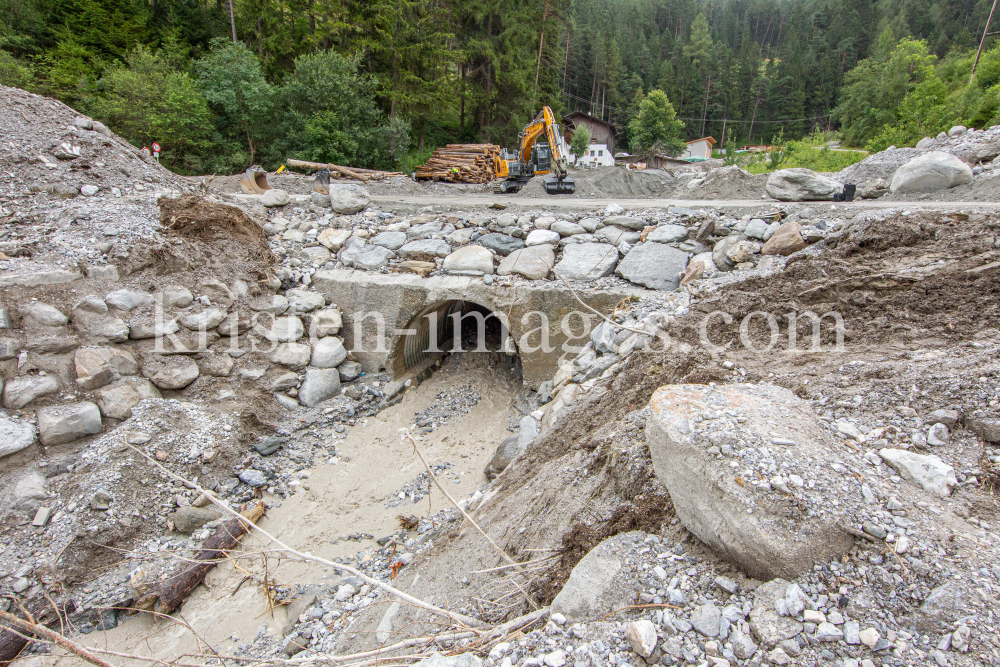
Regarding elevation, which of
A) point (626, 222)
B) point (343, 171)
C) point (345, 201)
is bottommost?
point (626, 222)

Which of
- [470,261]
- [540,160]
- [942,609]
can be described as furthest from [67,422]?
[540,160]

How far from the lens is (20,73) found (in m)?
12.4

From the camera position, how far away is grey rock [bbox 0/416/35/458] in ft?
15.0

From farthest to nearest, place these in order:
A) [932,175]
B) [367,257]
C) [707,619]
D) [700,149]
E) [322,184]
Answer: [700,149]
[322,184]
[367,257]
[932,175]
[707,619]

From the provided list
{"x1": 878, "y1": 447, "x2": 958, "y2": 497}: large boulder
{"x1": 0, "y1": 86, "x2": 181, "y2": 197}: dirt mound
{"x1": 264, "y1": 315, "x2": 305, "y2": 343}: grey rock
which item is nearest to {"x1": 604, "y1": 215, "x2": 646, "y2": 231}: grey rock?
{"x1": 264, "y1": 315, "x2": 305, "y2": 343}: grey rock

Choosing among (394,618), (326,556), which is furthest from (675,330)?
(326,556)

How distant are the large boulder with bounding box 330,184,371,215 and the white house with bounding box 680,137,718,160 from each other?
42.8m

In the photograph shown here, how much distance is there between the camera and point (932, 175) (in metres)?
7.31

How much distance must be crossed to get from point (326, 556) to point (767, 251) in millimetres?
5910

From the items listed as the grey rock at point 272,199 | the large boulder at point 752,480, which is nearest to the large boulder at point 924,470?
the large boulder at point 752,480

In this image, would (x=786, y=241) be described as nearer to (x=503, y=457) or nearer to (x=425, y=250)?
(x=503, y=457)

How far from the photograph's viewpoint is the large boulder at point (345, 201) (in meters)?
8.86

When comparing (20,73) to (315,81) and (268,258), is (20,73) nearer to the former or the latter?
(315,81)

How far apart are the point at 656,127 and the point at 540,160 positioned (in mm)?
30745
